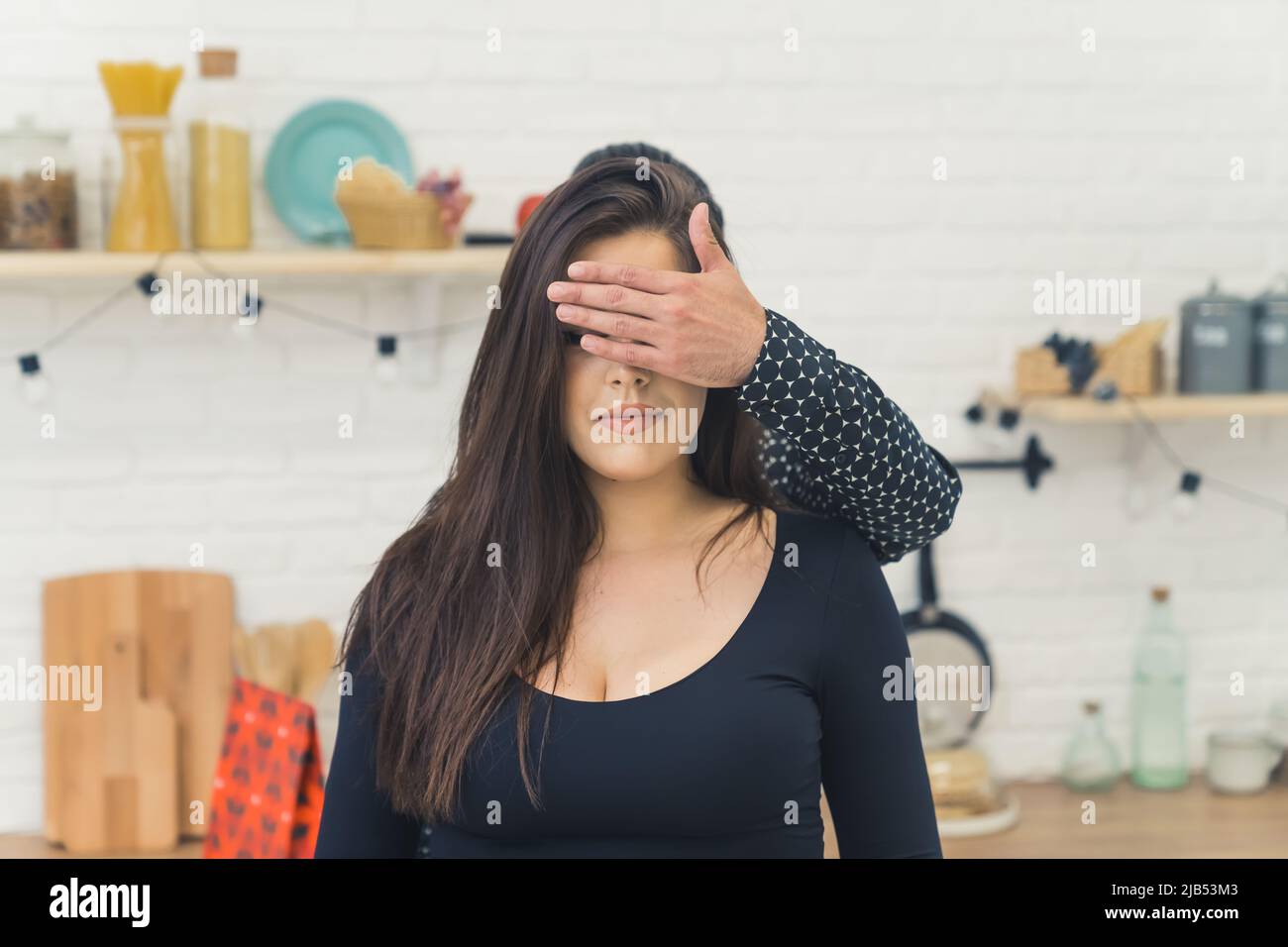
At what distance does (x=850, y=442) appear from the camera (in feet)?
3.80

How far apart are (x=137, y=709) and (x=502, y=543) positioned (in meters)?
1.18

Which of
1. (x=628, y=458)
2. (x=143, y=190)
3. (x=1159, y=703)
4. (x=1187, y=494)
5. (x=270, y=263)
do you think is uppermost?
(x=143, y=190)

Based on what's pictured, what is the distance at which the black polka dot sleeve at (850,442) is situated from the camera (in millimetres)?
1119

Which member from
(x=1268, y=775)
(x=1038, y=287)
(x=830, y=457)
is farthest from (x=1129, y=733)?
(x=830, y=457)

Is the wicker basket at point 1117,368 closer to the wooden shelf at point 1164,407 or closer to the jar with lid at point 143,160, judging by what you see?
the wooden shelf at point 1164,407

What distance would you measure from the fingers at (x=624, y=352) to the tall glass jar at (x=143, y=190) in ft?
3.87

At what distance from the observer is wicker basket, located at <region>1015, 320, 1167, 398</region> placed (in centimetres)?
223

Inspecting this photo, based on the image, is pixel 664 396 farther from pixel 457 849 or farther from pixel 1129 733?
pixel 1129 733

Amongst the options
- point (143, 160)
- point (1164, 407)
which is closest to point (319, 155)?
point (143, 160)

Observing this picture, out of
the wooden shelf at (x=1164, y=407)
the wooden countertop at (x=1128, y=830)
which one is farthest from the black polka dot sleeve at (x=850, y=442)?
the wooden shelf at (x=1164, y=407)

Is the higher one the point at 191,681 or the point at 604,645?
the point at 604,645

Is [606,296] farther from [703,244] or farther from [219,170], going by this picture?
[219,170]

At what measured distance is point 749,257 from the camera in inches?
90.1
